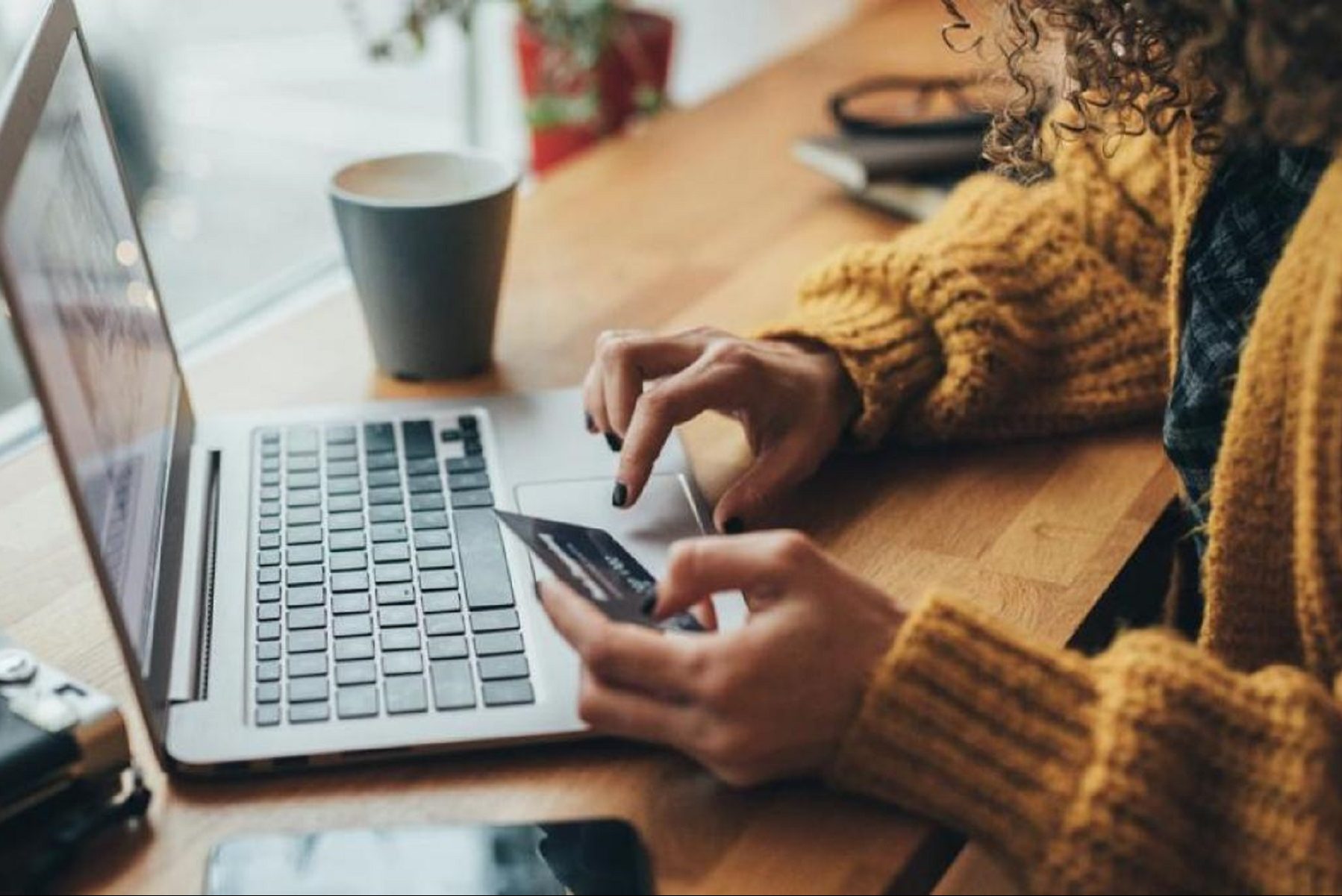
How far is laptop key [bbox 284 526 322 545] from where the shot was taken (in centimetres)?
80

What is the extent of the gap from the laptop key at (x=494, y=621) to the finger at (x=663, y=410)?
12 centimetres

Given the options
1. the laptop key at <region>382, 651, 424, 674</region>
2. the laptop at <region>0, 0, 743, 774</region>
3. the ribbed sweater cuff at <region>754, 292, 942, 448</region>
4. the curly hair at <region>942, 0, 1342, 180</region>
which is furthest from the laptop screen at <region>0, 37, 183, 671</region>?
the curly hair at <region>942, 0, 1342, 180</region>

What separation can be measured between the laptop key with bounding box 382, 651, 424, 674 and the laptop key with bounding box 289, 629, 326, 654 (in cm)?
3

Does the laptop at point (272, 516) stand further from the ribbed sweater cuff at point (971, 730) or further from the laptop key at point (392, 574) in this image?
the ribbed sweater cuff at point (971, 730)

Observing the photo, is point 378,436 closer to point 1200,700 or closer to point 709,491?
point 709,491

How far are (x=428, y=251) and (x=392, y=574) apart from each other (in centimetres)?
26

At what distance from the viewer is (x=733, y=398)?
879 millimetres

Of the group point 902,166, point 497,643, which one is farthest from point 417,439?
point 902,166

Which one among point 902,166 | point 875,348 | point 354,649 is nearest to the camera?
point 354,649

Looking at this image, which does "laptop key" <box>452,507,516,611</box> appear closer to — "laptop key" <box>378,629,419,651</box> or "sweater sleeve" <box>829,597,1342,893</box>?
"laptop key" <box>378,629,419,651</box>

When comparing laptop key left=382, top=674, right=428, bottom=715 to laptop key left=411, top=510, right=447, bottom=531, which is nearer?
laptop key left=382, top=674, right=428, bottom=715

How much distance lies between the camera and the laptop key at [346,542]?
79cm

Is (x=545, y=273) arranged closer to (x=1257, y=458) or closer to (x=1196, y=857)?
(x=1257, y=458)

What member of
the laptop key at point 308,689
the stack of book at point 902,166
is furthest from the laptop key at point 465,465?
the stack of book at point 902,166
